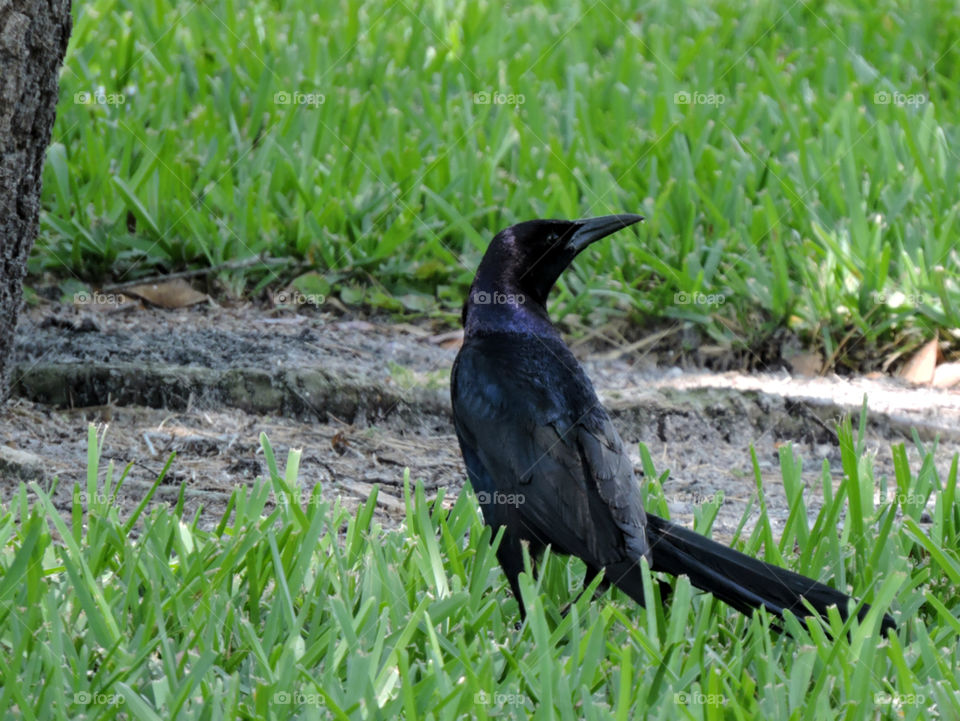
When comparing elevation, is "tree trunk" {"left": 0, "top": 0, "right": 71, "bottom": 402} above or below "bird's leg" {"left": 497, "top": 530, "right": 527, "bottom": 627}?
above

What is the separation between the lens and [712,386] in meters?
4.35

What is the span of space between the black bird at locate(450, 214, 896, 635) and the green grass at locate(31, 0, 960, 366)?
1.43 m

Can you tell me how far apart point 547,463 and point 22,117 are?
1.70m

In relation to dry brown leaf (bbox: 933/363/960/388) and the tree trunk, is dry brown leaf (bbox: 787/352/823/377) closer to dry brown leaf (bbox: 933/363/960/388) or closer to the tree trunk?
dry brown leaf (bbox: 933/363/960/388)

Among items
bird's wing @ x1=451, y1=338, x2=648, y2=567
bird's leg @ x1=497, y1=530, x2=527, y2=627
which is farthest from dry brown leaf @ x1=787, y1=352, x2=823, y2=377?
bird's leg @ x1=497, y1=530, x2=527, y2=627

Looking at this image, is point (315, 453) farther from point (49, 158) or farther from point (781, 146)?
point (781, 146)

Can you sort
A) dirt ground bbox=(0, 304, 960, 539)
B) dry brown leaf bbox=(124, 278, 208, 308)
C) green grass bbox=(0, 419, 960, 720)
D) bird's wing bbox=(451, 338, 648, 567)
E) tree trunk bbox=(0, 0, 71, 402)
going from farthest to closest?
1. dry brown leaf bbox=(124, 278, 208, 308)
2. dirt ground bbox=(0, 304, 960, 539)
3. tree trunk bbox=(0, 0, 71, 402)
4. bird's wing bbox=(451, 338, 648, 567)
5. green grass bbox=(0, 419, 960, 720)

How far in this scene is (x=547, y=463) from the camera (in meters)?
Answer: 2.93

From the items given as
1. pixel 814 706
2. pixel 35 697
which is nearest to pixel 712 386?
pixel 814 706

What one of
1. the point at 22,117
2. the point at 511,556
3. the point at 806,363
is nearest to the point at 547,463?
the point at 511,556

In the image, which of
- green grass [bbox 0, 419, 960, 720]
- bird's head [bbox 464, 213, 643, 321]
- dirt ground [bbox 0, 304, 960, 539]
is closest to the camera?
green grass [bbox 0, 419, 960, 720]

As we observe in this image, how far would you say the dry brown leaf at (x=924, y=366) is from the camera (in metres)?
4.61

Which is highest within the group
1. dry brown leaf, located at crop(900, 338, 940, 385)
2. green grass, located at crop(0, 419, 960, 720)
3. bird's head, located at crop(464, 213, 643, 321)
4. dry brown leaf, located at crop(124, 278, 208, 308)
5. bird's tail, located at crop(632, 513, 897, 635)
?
bird's head, located at crop(464, 213, 643, 321)

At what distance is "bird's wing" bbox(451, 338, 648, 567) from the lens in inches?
111
